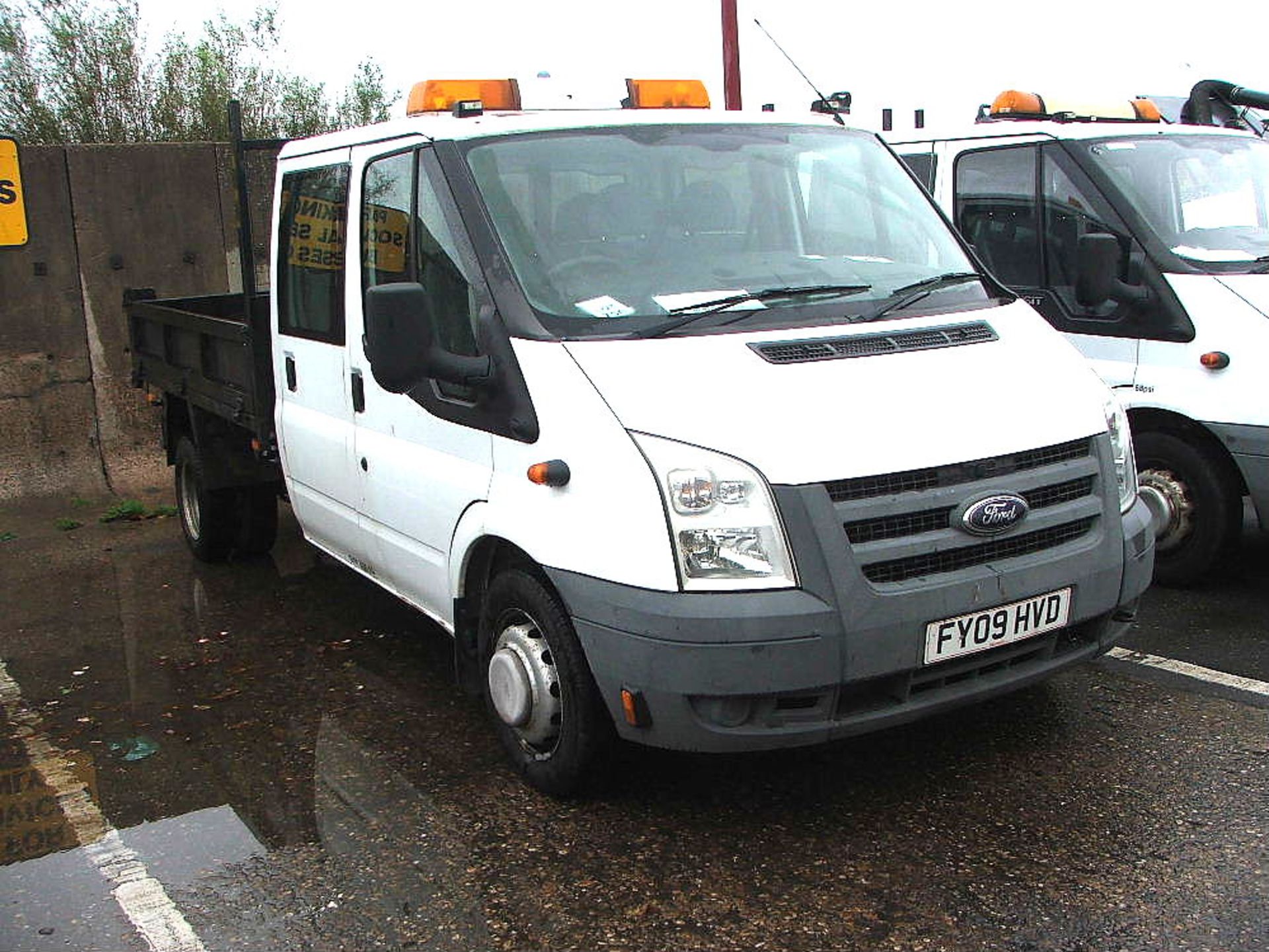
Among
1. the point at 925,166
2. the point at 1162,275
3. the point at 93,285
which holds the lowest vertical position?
the point at 1162,275

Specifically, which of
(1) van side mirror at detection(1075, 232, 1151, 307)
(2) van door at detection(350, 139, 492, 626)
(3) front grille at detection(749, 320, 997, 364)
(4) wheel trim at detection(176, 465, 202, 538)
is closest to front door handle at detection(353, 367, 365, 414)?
(2) van door at detection(350, 139, 492, 626)

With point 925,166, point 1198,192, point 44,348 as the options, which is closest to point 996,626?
point 1198,192

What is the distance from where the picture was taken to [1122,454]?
13.8 feet

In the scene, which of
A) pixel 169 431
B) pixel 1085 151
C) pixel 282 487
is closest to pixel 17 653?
pixel 282 487

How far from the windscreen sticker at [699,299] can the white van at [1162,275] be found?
2.10 metres

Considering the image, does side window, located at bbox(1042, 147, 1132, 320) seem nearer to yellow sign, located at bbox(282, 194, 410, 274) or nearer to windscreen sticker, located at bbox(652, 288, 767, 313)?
windscreen sticker, located at bbox(652, 288, 767, 313)

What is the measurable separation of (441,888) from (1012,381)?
2188 millimetres

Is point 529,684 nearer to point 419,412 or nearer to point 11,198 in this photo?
point 419,412

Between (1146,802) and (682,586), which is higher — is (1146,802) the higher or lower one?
the lower one

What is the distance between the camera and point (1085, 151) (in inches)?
241

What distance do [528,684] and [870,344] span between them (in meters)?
1.43

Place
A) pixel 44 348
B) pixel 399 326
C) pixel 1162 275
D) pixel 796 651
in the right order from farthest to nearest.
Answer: pixel 44 348, pixel 1162 275, pixel 399 326, pixel 796 651

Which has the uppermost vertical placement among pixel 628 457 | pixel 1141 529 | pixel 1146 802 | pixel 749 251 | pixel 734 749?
pixel 749 251

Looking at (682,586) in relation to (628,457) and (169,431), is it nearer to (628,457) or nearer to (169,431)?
(628,457)
